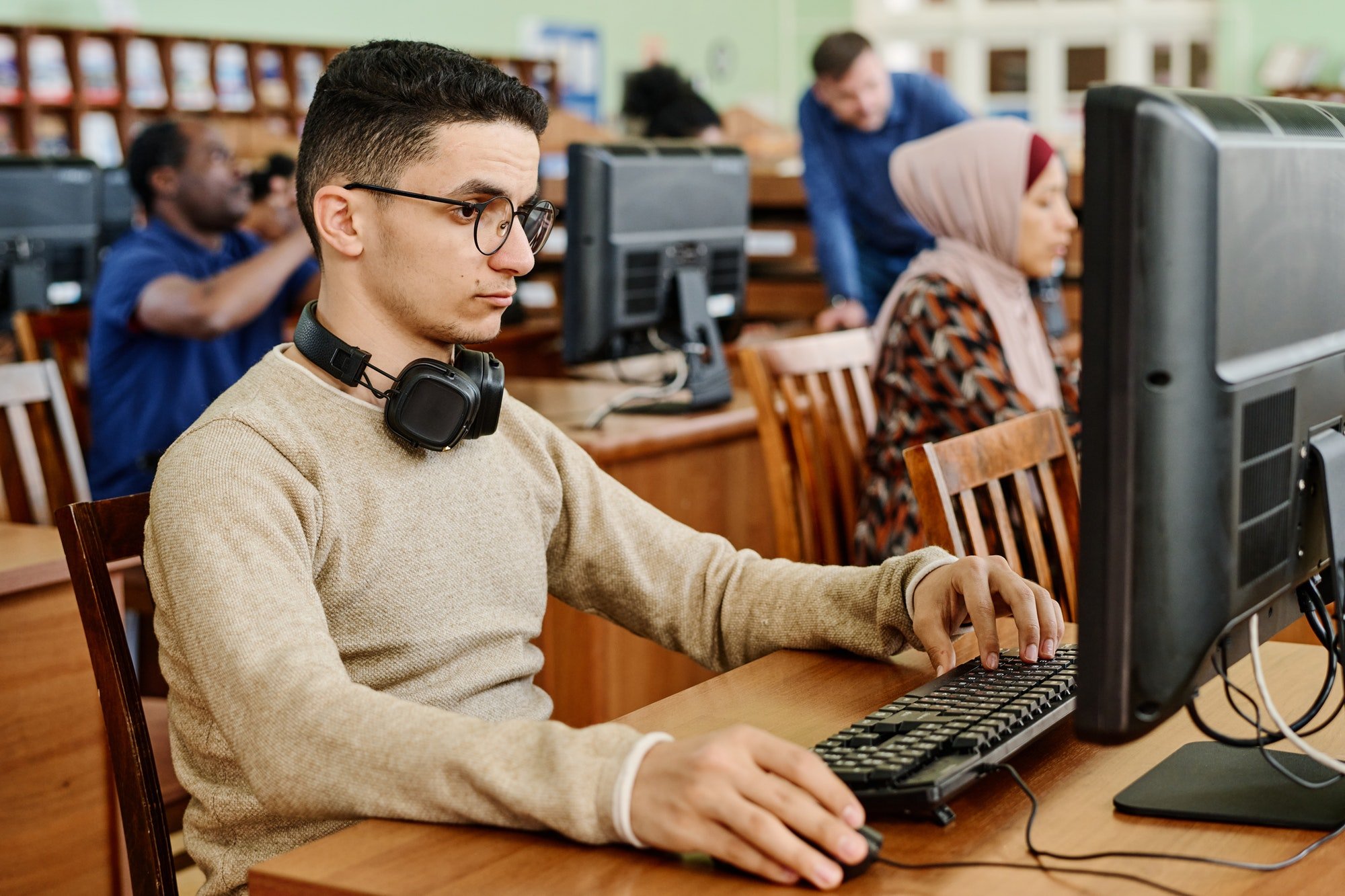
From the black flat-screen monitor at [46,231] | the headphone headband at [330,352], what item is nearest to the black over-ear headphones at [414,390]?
the headphone headband at [330,352]

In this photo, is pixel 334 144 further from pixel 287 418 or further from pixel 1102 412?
pixel 1102 412

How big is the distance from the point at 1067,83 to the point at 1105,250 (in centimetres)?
1068

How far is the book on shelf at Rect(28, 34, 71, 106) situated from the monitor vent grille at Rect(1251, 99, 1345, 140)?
6.54m

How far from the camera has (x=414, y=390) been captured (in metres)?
1.08

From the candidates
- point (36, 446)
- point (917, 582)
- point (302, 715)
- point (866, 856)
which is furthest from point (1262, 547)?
point (36, 446)

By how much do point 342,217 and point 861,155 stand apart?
2841 millimetres

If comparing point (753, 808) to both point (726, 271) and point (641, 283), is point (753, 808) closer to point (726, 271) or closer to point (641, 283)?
point (641, 283)

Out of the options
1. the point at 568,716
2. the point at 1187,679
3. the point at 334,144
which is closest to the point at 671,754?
the point at 1187,679

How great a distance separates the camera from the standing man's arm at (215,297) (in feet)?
9.48

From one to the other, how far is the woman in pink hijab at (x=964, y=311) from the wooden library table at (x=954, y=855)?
116 cm

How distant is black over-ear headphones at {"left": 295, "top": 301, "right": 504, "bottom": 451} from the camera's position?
42.5 inches

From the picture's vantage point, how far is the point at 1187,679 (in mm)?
746

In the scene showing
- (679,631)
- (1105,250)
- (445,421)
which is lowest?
(679,631)

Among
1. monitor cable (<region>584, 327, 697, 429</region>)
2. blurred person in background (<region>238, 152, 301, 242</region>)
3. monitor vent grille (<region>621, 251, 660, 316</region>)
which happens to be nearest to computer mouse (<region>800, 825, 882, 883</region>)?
monitor cable (<region>584, 327, 697, 429</region>)
